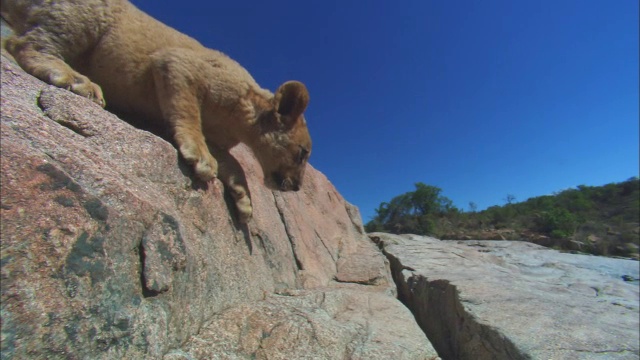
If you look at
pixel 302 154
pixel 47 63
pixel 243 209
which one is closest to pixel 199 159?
pixel 243 209

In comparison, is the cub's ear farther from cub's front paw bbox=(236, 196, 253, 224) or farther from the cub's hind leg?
the cub's hind leg

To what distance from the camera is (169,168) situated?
286 centimetres

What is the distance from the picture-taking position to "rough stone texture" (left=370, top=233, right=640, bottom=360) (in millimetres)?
4242

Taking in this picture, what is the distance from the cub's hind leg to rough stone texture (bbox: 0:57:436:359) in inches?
13.2

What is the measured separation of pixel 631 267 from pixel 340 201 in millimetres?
10525

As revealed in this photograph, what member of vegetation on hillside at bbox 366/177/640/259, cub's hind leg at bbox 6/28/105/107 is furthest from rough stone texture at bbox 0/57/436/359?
vegetation on hillside at bbox 366/177/640/259

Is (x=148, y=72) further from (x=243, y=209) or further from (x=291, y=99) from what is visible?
(x=243, y=209)

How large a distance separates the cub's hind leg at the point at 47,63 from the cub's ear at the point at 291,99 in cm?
183

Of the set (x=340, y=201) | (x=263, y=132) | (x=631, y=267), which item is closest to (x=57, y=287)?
(x=263, y=132)

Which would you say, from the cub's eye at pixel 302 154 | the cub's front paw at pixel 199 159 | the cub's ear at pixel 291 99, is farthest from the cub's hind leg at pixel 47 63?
the cub's eye at pixel 302 154

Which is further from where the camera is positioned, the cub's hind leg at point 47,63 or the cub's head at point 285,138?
the cub's head at point 285,138

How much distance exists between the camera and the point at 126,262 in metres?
1.87

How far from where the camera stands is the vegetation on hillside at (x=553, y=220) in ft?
76.6

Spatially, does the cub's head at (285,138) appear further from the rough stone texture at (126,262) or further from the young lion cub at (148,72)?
the rough stone texture at (126,262)
